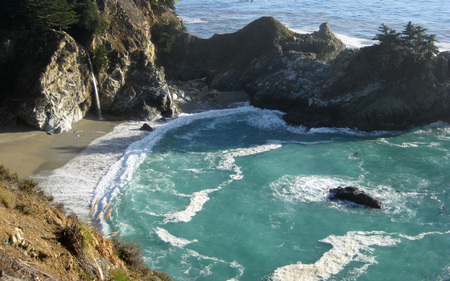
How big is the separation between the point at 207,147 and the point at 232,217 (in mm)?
8603

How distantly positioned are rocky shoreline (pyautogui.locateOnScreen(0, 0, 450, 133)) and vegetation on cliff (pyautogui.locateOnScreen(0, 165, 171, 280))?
17.5m

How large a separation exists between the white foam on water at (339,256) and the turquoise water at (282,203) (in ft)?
0.13

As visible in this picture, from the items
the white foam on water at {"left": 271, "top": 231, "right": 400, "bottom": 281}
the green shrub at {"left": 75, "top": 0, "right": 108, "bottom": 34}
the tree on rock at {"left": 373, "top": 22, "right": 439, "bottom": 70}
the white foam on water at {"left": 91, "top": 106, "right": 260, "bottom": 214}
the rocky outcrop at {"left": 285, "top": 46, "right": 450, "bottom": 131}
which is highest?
the green shrub at {"left": 75, "top": 0, "right": 108, "bottom": 34}

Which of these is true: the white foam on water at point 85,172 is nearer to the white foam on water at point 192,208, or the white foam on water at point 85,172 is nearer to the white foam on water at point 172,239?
the white foam on water at point 172,239

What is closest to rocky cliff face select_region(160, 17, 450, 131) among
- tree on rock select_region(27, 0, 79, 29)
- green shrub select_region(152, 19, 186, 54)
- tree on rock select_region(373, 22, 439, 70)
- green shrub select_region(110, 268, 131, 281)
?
tree on rock select_region(373, 22, 439, 70)

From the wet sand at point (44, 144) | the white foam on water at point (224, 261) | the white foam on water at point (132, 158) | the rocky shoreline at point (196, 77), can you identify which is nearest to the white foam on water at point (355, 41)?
the rocky shoreline at point (196, 77)

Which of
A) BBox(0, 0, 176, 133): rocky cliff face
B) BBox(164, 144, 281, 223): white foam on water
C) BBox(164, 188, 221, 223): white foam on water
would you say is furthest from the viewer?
BBox(0, 0, 176, 133): rocky cliff face

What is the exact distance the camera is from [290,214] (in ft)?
64.5

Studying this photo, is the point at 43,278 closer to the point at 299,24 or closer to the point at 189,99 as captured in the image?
the point at 189,99

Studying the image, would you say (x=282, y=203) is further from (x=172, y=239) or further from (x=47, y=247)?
(x=47, y=247)

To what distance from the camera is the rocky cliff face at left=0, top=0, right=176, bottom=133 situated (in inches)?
1052

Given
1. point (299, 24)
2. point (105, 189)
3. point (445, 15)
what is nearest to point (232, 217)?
point (105, 189)

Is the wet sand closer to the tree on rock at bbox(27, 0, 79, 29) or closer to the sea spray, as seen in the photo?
the sea spray

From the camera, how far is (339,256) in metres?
16.8
